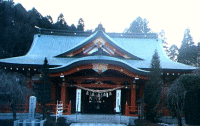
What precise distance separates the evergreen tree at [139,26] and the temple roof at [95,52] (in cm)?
2969

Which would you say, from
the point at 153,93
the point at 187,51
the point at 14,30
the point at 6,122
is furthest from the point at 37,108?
the point at 187,51

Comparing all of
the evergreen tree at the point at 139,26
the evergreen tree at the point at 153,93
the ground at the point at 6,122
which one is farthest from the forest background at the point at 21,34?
the evergreen tree at the point at 153,93

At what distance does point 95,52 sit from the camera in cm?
1788

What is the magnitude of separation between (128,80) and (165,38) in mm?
39149

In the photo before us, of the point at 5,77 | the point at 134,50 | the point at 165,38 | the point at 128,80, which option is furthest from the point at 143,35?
the point at 165,38

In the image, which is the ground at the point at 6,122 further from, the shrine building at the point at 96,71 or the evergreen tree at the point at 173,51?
the evergreen tree at the point at 173,51

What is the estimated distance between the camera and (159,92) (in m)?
13.0

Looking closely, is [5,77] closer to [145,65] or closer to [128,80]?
[128,80]

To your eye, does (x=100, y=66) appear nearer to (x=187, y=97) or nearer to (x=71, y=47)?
(x=187, y=97)

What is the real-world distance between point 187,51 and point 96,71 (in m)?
29.7

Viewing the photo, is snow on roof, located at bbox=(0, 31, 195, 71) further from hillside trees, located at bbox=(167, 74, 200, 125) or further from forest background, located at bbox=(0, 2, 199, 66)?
forest background, located at bbox=(0, 2, 199, 66)

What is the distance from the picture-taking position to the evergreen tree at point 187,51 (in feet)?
130

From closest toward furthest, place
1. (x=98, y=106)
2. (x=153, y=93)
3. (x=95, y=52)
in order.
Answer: (x=153, y=93), (x=95, y=52), (x=98, y=106)

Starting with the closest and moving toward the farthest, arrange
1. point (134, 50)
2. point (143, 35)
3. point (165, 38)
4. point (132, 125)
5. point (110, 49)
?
point (132, 125) < point (110, 49) < point (134, 50) < point (143, 35) < point (165, 38)
